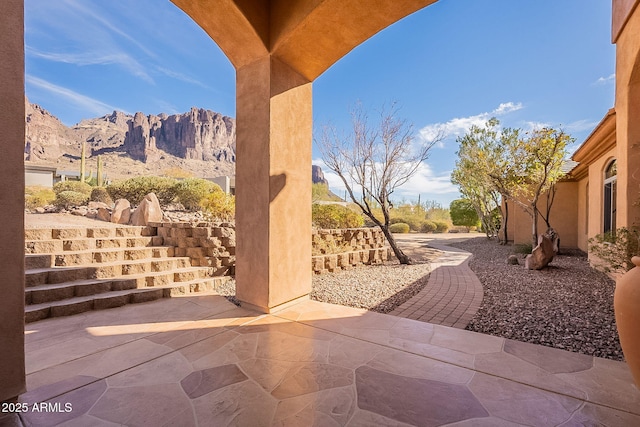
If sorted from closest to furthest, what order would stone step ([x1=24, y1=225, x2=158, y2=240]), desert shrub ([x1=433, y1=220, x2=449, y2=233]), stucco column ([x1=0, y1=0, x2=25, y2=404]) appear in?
stucco column ([x1=0, y1=0, x2=25, y2=404]) → stone step ([x1=24, y1=225, x2=158, y2=240]) → desert shrub ([x1=433, y1=220, x2=449, y2=233])

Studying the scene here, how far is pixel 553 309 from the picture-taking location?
3381 mm

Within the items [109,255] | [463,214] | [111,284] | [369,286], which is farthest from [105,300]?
[463,214]

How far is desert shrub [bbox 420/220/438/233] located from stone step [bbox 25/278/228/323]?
18181 millimetres

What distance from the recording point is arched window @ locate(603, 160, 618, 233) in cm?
580

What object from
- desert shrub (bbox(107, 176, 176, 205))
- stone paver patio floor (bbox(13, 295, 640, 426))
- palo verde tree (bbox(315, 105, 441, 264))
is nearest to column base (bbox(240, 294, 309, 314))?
stone paver patio floor (bbox(13, 295, 640, 426))

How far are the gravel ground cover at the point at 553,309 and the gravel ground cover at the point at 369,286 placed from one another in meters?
1.06

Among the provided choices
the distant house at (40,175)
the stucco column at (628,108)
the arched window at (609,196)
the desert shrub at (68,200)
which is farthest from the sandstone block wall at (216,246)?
the distant house at (40,175)

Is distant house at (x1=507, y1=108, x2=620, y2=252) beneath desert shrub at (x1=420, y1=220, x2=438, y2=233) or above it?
above

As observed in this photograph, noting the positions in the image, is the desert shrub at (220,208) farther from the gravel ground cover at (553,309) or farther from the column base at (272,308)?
the gravel ground cover at (553,309)

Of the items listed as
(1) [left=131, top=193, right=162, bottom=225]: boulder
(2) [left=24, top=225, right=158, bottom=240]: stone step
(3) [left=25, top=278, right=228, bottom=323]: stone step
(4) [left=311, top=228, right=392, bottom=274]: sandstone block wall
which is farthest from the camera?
(1) [left=131, top=193, right=162, bottom=225]: boulder

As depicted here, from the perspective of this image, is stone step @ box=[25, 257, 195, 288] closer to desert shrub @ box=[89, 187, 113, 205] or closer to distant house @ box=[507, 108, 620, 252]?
distant house @ box=[507, 108, 620, 252]

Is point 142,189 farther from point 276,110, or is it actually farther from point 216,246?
point 276,110

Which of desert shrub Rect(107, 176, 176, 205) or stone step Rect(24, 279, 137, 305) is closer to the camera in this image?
stone step Rect(24, 279, 137, 305)

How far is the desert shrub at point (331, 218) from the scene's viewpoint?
25.6 ft
